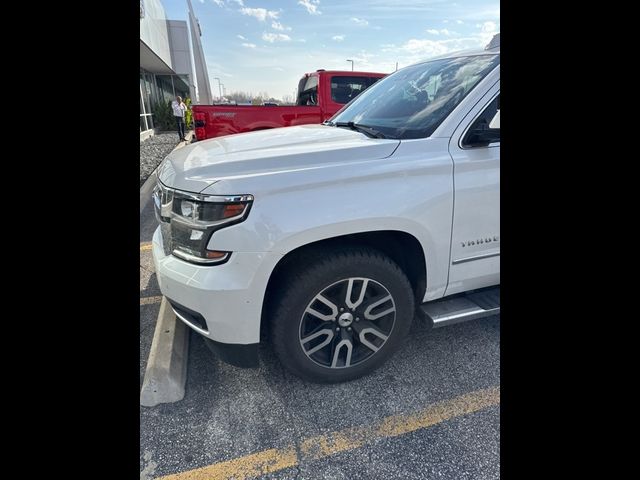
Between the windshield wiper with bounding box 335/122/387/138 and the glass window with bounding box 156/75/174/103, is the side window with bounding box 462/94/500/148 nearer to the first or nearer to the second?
the windshield wiper with bounding box 335/122/387/138

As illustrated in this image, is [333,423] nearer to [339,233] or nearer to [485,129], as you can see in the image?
[339,233]

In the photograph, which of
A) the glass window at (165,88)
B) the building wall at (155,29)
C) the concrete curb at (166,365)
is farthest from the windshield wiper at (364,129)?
the glass window at (165,88)

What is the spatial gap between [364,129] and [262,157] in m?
1.02

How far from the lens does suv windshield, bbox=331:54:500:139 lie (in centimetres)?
226

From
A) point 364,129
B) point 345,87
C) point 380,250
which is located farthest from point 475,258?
point 345,87

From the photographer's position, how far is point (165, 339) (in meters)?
→ 2.51

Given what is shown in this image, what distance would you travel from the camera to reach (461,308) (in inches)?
92.2

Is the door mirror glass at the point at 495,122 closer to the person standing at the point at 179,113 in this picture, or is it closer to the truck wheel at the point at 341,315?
the truck wheel at the point at 341,315

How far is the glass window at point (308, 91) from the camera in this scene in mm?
8008

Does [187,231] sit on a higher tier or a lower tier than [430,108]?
lower
